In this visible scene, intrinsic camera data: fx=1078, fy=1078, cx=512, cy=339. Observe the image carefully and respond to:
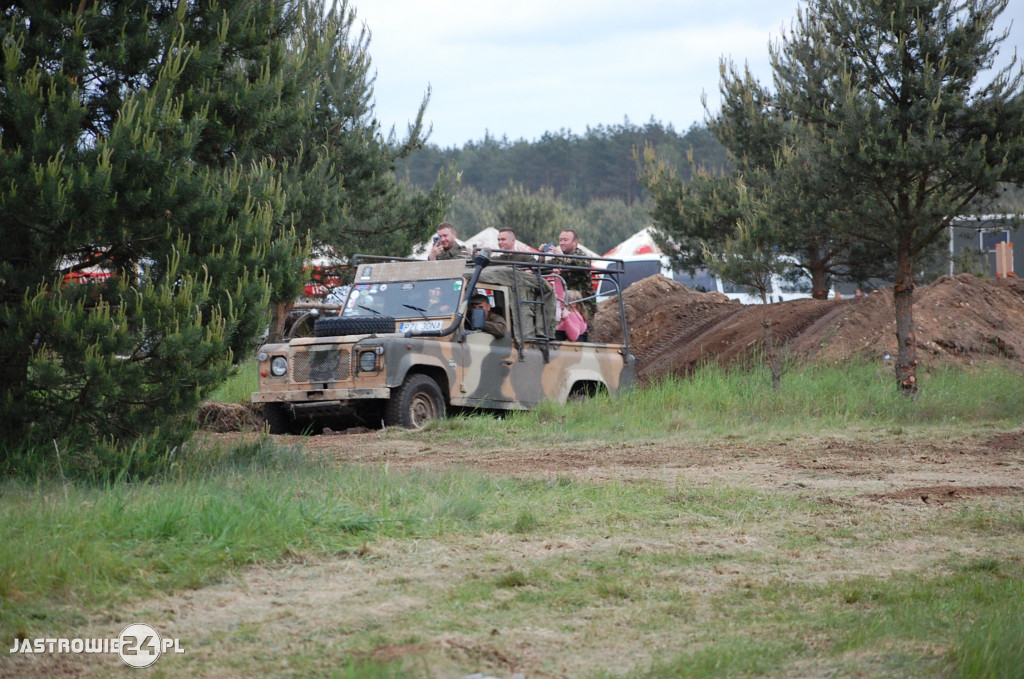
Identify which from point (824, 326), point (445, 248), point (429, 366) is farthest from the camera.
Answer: point (824, 326)

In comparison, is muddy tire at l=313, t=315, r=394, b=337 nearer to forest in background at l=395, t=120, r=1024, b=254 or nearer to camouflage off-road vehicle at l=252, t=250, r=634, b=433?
camouflage off-road vehicle at l=252, t=250, r=634, b=433

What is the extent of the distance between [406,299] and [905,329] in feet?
19.5

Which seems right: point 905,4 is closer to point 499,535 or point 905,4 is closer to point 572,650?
point 499,535

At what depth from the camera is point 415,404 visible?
11.7m

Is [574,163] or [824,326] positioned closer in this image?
[824,326]

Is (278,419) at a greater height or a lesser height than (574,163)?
lesser

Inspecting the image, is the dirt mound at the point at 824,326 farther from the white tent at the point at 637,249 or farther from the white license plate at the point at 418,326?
the white tent at the point at 637,249

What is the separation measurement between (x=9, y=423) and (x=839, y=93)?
9216mm

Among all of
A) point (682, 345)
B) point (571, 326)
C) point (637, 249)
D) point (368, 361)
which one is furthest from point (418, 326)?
point (637, 249)

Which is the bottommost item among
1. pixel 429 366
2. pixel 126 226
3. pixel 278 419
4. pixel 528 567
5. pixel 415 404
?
pixel 528 567

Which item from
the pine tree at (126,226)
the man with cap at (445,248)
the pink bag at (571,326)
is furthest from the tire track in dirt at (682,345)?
the pine tree at (126,226)

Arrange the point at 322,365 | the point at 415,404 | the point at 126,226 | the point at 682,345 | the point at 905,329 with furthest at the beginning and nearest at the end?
the point at 682,345, the point at 905,329, the point at 415,404, the point at 322,365, the point at 126,226

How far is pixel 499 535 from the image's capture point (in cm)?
565

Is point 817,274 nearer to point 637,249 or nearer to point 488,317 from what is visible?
point 488,317
